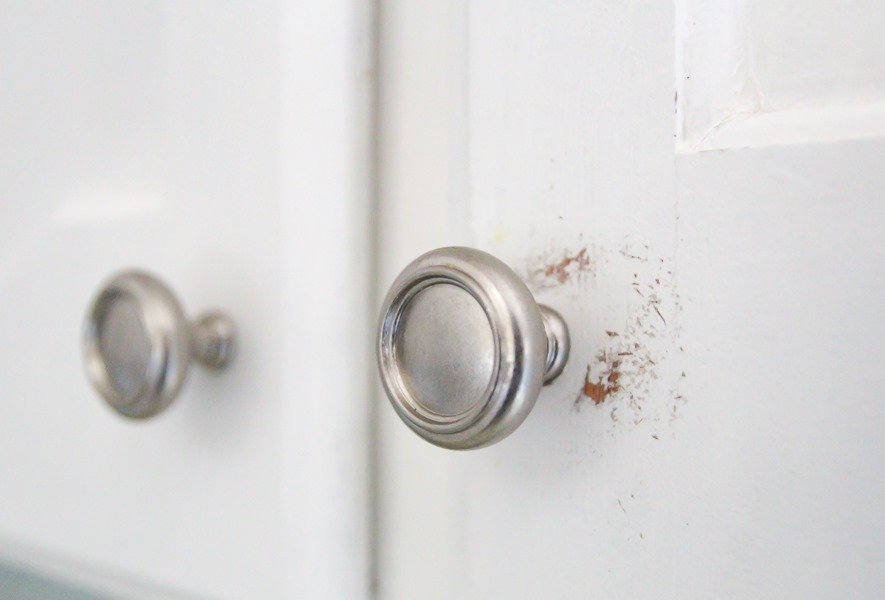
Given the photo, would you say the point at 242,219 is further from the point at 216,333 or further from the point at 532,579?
the point at 532,579

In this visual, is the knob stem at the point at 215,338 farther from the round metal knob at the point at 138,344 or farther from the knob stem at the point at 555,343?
the knob stem at the point at 555,343

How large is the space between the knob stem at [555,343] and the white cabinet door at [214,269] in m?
0.09

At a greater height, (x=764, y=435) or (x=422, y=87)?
(x=422, y=87)

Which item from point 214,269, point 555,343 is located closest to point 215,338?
point 214,269

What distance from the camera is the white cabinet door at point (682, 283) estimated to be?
17 centimetres

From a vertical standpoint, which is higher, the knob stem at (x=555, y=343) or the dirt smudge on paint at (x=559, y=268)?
the dirt smudge on paint at (x=559, y=268)

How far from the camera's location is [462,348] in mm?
183

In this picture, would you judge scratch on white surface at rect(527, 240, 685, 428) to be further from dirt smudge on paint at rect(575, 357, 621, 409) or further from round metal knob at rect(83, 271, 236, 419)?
round metal knob at rect(83, 271, 236, 419)

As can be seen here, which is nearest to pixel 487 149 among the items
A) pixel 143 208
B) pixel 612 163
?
pixel 612 163

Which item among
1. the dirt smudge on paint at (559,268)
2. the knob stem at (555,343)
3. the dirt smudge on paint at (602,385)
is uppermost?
the dirt smudge on paint at (559,268)

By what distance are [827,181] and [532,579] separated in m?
0.13

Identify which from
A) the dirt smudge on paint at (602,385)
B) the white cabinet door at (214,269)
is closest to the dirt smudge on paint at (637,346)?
the dirt smudge on paint at (602,385)

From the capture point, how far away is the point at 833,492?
0.17 m

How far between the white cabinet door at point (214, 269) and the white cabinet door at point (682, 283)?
0.16 feet
